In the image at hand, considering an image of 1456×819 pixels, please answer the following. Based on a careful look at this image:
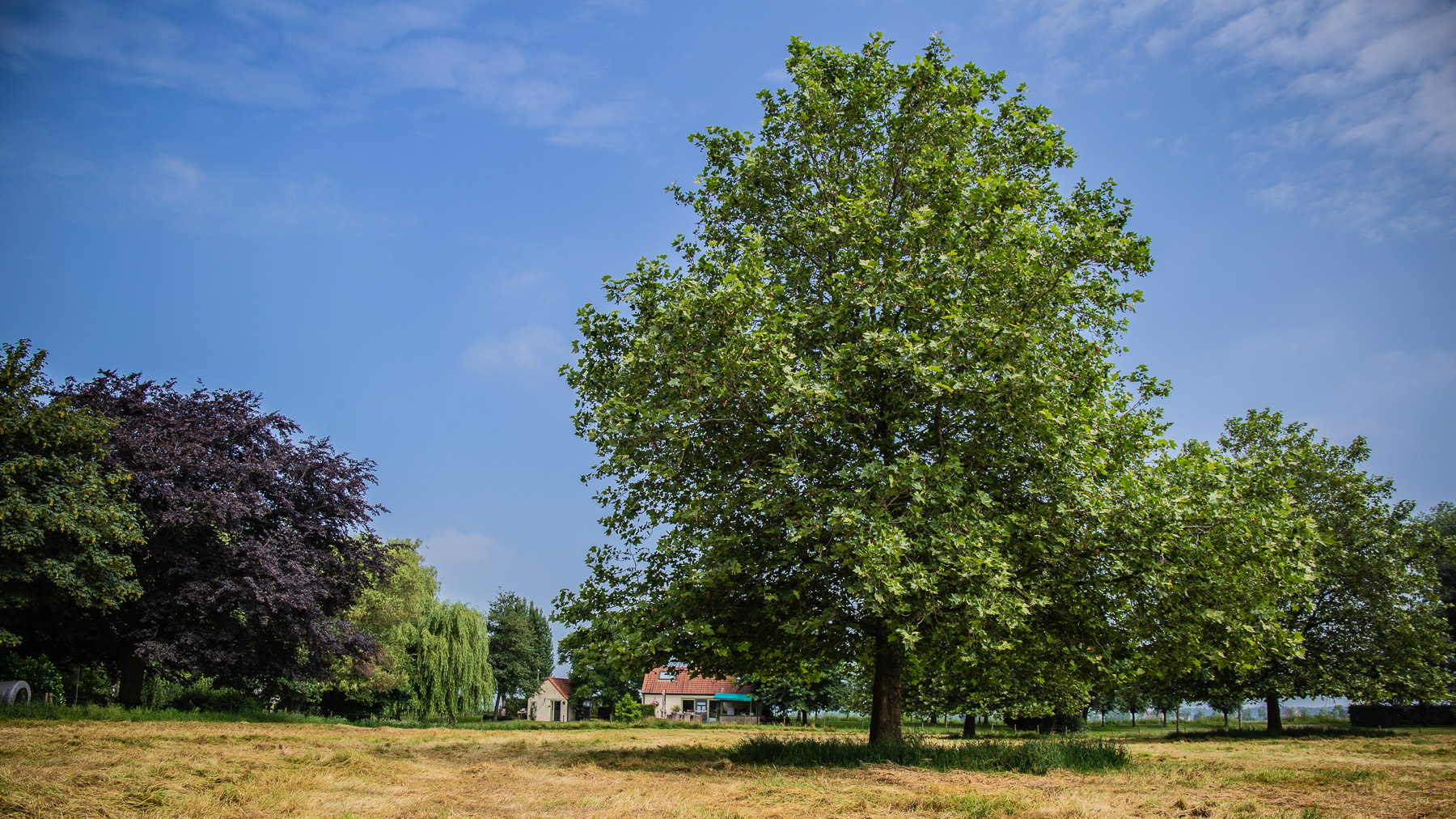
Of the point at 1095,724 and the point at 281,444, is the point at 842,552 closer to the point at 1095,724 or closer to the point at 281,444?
the point at 281,444

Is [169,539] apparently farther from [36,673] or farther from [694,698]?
[694,698]

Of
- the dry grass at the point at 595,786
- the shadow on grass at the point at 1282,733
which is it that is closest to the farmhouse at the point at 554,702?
the shadow on grass at the point at 1282,733

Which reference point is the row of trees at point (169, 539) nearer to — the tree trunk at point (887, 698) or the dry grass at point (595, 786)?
the dry grass at point (595, 786)

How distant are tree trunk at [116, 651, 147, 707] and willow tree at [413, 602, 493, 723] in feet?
52.4

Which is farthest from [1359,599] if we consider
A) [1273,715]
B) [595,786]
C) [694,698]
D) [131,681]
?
[694,698]

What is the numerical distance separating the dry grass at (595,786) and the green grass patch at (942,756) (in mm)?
502

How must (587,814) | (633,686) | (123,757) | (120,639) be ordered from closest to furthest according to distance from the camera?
(587,814) → (123,757) → (120,639) → (633,686)

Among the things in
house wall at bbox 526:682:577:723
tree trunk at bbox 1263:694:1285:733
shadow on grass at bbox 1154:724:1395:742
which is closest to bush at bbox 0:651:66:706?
shadow on grass at bbox 1154:724:1395:742

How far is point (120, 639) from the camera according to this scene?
77.2 feet

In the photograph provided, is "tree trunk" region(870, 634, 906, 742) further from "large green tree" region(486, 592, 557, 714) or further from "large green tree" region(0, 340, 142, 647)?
"large green tree" region(486, 592, 557, 714)

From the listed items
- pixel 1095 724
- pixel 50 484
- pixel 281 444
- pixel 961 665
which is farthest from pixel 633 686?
pixel 961 665

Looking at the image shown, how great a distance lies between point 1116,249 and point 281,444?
25327 mm

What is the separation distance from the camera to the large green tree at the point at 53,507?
60.1 ft

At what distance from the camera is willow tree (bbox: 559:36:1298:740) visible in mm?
11414
